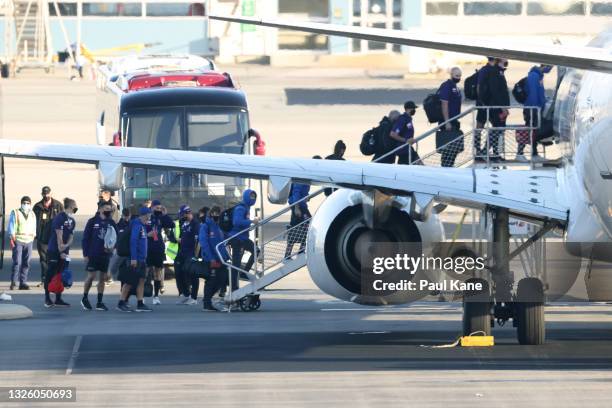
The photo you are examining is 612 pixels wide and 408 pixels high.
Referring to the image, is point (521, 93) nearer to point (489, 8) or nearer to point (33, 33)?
point (489, 8)

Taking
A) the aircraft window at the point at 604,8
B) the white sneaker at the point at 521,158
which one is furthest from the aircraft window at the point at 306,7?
the white sneaker at the point at 521,158

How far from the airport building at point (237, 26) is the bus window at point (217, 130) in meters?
45.9

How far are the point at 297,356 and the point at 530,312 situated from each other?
3723 millimetres

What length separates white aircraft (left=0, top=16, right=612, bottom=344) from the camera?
21484 mm

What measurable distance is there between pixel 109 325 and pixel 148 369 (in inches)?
225

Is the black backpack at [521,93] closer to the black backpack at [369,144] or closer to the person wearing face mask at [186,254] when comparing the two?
the black backpack at [369,144]

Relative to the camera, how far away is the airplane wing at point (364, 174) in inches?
851

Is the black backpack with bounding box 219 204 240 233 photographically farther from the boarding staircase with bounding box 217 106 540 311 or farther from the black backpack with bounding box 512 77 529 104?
the black backpack with bounding box 512 77 529 104

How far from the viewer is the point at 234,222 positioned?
3022cm

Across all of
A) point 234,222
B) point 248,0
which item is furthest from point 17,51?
point 234,222

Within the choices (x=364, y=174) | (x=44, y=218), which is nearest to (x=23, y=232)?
(x=44, y=218)

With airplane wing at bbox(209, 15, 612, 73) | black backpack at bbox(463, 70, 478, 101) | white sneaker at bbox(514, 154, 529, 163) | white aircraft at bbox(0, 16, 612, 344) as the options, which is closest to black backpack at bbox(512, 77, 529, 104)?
black backpack at bbox(463, 70, 478, 101)

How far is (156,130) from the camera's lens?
1452 inches

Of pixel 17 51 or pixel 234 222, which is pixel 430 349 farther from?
pixel 17 51
